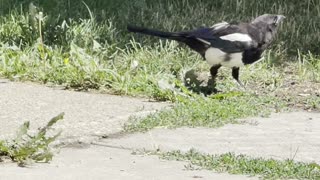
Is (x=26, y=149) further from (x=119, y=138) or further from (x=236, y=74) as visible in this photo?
(x=236, y=74)

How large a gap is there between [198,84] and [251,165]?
89.5 inches

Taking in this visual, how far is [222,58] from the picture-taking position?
20.5 ft

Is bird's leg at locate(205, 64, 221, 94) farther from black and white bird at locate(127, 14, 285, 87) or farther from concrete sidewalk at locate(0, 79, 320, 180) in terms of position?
concrete sidewalk at locate(0, 79, 320, 180)

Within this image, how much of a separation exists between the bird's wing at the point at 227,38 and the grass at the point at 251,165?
6.47 feet

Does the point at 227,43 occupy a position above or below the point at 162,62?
above

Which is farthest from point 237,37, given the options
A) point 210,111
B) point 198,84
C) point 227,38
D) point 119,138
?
point 119,138

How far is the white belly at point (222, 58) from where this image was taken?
246 inches

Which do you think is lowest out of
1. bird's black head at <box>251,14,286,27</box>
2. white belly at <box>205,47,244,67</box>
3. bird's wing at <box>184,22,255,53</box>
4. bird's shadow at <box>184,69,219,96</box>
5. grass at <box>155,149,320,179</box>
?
grass at <box>155,149,320,179</box>

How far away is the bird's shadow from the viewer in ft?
20.5

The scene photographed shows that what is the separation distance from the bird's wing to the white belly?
32 millimetres

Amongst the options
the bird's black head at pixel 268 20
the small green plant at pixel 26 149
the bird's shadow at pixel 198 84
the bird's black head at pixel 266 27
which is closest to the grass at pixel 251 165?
the small green plant at pixel 26 149

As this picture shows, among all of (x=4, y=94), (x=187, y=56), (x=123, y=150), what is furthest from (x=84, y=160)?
(x=187, y=56)

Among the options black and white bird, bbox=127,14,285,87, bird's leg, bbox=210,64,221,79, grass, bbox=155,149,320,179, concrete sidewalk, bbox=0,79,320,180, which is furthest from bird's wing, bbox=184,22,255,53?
grass, bbox=155,149,320,179

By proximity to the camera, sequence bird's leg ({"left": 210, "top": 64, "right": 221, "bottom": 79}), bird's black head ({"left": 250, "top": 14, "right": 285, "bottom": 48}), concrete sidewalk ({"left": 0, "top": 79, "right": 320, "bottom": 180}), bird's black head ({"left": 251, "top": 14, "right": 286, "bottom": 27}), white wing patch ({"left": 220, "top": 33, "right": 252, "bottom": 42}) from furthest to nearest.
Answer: bird's black head ({"left": 251, "top": 14, "right": 286, "bottom": 27}) < bird's black head ({"left": 250, "top": 14, "right": 285, "bottom": 48}) < bird's leg ({"left": 210, "top": 64, "right": 221, "bottom": 79}) < white wing patch ({"left": 220, "top": 33, "right": 252, "bottom": 42}) < concrete sidewalk ({"left": 0, "top": 79, "right": 320, "bottom": 180})
